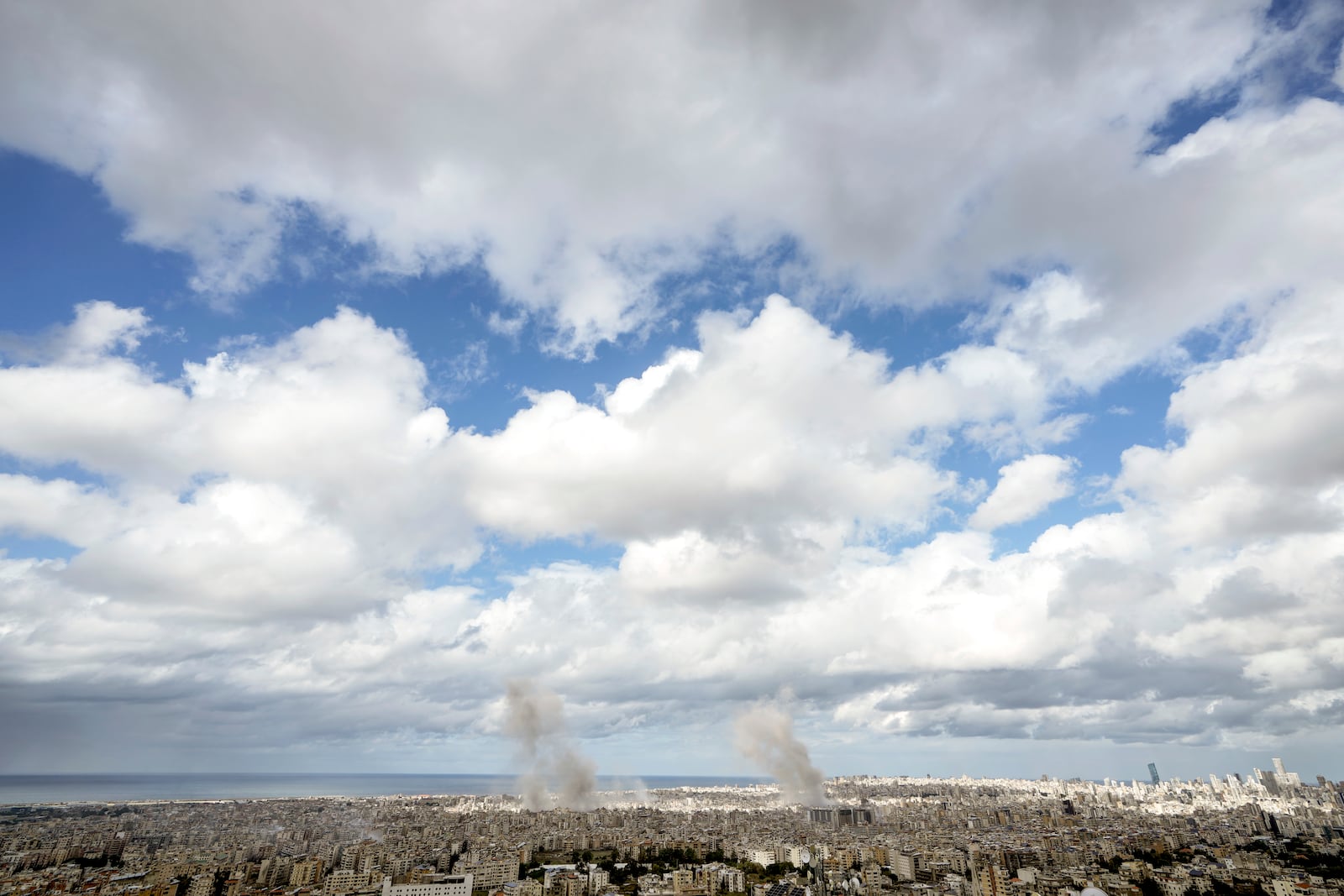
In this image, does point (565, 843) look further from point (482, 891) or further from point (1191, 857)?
point (1191, 857)

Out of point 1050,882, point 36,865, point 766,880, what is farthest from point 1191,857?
point 36,865

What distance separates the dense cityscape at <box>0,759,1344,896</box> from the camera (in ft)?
151

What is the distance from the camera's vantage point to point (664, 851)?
2586 inches

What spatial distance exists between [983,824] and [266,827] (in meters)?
89.0

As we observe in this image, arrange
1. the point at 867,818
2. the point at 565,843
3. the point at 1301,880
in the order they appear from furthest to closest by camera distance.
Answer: the point at 867,818 < the point at 565,843 < the point at 1301,880

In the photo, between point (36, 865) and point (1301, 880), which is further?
point (36, 865)

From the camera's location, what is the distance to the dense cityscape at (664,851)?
1810 inches

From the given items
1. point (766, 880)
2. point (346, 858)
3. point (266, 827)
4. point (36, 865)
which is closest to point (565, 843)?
point (346, 858)

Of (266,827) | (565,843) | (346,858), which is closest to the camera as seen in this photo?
(346,858)

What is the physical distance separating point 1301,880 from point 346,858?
6885 centimetres

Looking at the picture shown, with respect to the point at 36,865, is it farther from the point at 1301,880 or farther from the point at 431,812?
the point at 1301,880

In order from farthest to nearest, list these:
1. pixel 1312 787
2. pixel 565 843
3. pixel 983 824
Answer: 1. pixel 1312 787
2. pixel 983 824
3. pixel 565 843

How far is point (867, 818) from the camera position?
102m

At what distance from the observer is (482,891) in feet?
157
